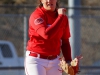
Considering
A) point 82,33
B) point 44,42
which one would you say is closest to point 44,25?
point 44,42

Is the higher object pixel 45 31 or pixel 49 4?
pixel 49 4

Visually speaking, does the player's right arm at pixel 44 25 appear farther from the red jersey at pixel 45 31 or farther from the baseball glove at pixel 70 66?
the baseball glove at pixel 70 66

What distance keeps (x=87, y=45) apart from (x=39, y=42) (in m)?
4.00

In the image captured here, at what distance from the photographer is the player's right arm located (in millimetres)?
5168

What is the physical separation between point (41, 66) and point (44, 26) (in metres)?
0.46

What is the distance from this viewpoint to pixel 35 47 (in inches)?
217

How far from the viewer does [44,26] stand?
17.3ft

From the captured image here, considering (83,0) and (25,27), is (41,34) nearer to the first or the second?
(25,27)

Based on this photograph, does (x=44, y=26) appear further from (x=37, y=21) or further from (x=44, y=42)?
(x=44, y=42)

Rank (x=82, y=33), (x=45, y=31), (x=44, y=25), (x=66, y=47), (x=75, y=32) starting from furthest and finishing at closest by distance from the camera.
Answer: (x=82, y=33)
(x=75, y=32)
(x=66, y=47)
(x=44, y=25)
(x=45, y=31)

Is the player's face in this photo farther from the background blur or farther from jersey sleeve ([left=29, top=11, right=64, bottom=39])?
the background blur

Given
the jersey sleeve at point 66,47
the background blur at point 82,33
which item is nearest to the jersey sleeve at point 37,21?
the jersey sleeve at point 66,47

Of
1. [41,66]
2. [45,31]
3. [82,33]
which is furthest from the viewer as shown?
[82,33]

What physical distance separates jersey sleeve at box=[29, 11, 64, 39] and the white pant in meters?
0.35
